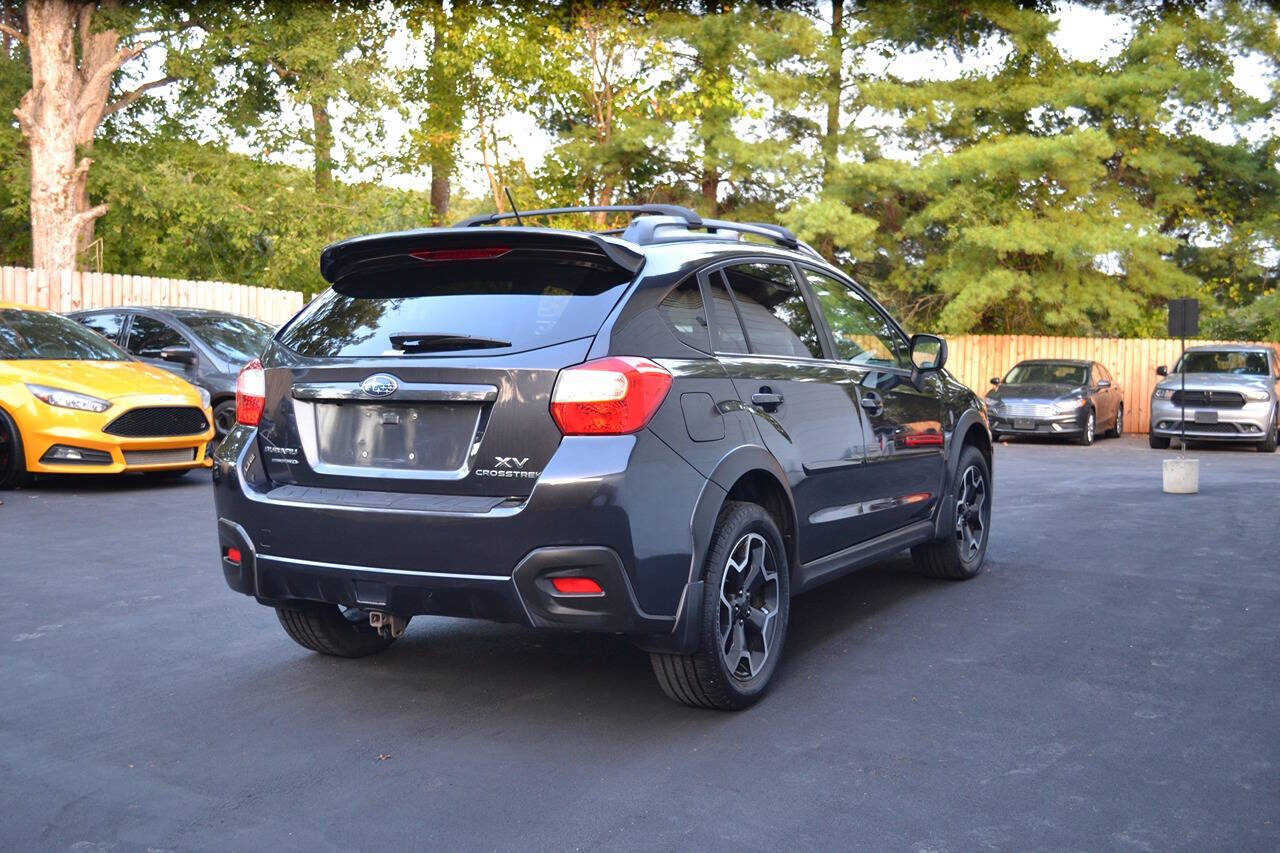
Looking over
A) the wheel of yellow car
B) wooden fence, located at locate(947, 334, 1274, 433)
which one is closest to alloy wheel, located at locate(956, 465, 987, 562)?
the wheel of yellow car

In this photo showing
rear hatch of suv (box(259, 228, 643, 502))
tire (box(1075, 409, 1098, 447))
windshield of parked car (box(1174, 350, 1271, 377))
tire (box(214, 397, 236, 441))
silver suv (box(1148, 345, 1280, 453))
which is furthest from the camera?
Result: tire (box(1075, 409, 1098, 447))

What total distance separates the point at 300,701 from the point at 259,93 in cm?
2633

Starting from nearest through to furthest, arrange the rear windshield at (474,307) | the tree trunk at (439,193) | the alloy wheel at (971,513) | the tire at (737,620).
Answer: the rear windshield at (474,307) < the tire at (737,620) < the alloy wheel at (971,513) < the tree trunk at (439,193)

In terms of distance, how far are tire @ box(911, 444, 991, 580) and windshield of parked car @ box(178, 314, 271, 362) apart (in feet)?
29.1

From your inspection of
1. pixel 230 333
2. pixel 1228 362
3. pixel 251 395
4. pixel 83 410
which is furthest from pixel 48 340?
pixel 1228 362

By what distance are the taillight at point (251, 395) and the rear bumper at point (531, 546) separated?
0.48 metres

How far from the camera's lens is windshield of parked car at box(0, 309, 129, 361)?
38.1 ft

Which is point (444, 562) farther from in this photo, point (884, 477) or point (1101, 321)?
point (1101, 321)

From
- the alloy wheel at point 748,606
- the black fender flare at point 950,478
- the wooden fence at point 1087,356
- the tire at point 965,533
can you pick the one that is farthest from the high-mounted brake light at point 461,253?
the wooden fence at point 1087,356

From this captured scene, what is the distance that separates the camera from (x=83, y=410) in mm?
10977

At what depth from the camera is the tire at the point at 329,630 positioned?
5305 millimetres

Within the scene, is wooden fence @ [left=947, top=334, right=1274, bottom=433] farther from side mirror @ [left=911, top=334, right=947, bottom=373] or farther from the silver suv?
side mirror @ [left=911, top=334, right=947, bottom=373]

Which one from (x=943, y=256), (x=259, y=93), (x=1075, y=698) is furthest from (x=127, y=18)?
(x=1075, y=698)

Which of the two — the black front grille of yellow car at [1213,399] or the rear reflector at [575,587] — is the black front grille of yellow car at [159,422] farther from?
the black front grille of yellow car at [1213,399]
